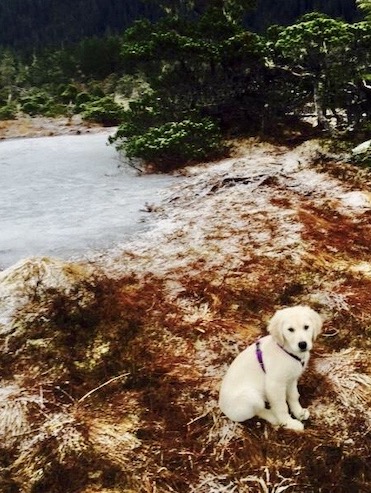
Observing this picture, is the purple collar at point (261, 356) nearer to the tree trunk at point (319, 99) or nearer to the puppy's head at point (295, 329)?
the puppy's head at point (295, 329)

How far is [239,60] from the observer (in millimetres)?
11977

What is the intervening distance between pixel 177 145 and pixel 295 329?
7609mm

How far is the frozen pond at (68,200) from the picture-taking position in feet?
22.2

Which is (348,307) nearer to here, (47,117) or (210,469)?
(210,469)

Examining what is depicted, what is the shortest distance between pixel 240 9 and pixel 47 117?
41.7 feet

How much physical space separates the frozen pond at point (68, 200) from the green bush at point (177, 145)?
0.54 m

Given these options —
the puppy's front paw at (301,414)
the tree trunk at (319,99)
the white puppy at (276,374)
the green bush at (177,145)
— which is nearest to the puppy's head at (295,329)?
the white puppy at (276,374)

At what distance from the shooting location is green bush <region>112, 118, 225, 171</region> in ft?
33.9

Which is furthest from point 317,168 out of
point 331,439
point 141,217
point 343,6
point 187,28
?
point 343,6

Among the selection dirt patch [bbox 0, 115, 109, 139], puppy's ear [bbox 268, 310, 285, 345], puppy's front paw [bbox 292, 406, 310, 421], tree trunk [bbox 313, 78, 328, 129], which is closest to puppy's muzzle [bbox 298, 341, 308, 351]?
puppy's ear [bbox 268, 310, 285, 345]

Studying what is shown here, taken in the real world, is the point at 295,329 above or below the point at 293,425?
above

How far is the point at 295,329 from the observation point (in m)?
3.22

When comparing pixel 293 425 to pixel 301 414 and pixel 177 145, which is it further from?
pixel 177 145

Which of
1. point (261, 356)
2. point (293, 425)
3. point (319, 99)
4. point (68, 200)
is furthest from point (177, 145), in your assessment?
point (293, 425)
